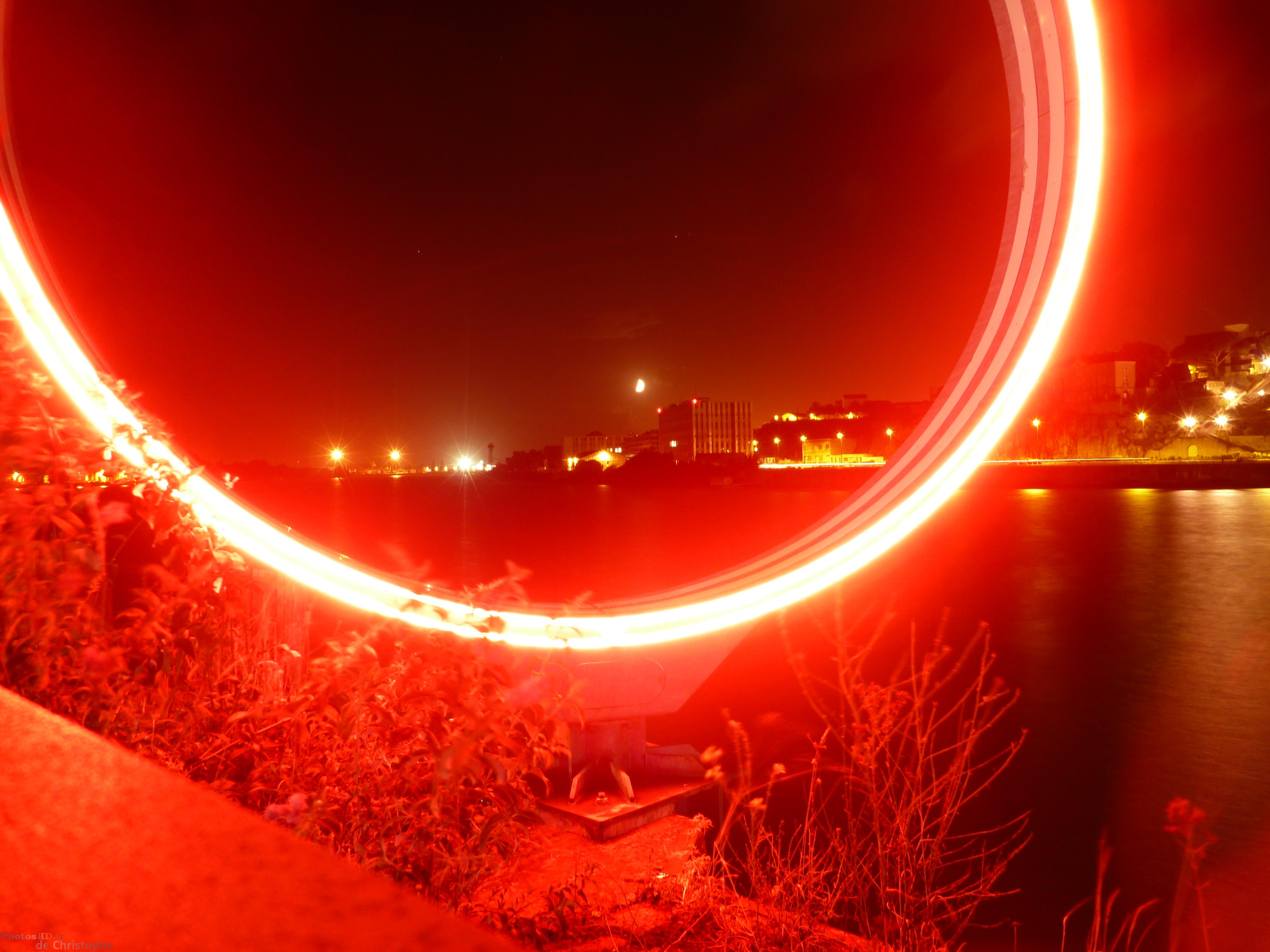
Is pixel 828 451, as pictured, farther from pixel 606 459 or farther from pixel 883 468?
pixel 883 468

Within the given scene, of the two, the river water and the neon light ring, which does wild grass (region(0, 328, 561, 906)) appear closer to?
the neon light ring

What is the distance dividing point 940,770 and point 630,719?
203 centimetres

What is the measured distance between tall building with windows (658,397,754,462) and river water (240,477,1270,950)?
9.83 feet

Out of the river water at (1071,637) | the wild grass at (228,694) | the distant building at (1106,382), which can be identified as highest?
the distant building at (1106,382)

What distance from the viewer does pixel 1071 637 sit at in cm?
905

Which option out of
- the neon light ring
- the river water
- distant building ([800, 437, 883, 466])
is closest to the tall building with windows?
the river water

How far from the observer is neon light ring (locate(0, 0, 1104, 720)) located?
347 centimetres

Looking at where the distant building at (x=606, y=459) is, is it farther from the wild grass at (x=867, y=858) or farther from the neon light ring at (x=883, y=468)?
the wild grass at (x=867, y=858)

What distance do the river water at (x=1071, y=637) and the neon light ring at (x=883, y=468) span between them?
764mm

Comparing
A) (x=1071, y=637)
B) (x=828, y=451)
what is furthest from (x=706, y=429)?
(x=828, y=451)

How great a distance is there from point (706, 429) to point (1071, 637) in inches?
848

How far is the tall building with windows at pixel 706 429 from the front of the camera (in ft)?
90.6

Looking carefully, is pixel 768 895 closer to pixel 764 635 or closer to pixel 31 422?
pixel 31 422

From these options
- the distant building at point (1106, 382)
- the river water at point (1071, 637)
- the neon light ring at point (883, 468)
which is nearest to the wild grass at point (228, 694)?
the neon light ring at point (883, 468)
